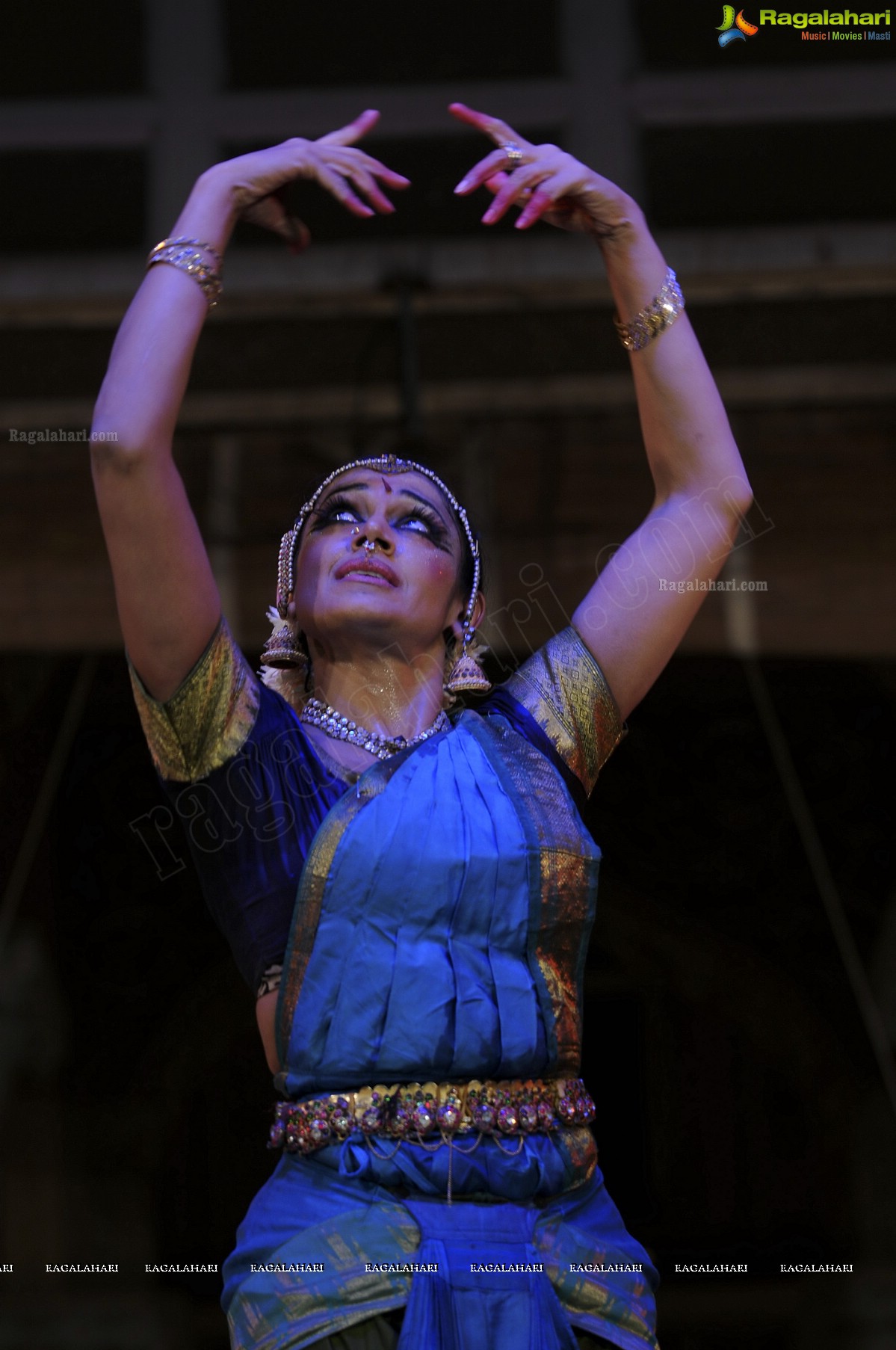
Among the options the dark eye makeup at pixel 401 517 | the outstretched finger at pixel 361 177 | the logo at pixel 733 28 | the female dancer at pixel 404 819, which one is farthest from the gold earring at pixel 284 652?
the logo at pixel 733 28

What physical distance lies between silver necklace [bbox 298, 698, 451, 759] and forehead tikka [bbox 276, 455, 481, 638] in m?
0.17

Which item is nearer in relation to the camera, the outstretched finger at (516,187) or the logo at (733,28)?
the outstretched finger at (516,187)

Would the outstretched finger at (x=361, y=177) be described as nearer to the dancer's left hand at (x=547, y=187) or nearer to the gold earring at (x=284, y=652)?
the dancer's left hand at (x=547, y=187)

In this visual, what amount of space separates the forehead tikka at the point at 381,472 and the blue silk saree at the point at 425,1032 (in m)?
0.26

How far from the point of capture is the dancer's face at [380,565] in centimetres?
196

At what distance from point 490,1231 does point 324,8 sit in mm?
2032

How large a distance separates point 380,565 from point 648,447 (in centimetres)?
38

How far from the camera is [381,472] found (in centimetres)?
211

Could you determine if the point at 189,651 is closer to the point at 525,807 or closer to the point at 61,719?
the point at 525,807

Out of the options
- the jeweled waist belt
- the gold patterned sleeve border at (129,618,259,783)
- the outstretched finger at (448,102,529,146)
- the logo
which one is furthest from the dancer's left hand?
the jeweled waist belt

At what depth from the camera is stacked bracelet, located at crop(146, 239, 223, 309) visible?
71.3 inches

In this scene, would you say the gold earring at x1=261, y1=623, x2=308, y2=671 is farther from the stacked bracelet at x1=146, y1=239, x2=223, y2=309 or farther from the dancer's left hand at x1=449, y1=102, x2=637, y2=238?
the dancer's left hand at x1=449, y1=102, x2=637, y2=238

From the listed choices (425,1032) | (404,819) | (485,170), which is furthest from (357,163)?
(425,1032)

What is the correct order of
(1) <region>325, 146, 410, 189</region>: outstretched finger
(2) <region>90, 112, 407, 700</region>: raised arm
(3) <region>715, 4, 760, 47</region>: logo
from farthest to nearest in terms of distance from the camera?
1. (3) <region>715, 4, 760, 47</region>: logo
2. (1) <region>325, 146, 410, 189</region>: outstretched finger
3. (2) <region>90, 112, 407, 700</region>: raised arm
